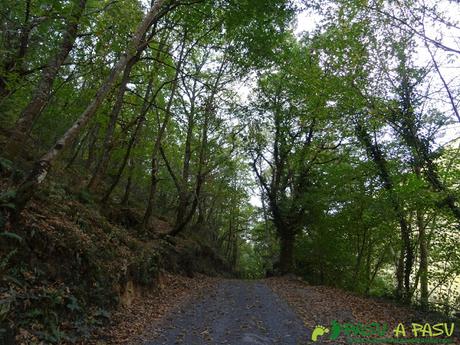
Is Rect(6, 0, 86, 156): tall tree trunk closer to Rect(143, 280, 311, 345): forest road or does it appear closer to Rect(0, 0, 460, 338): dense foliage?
Rect(0, 0, 460, 338): dense foliage

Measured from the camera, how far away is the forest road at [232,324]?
22.8ft

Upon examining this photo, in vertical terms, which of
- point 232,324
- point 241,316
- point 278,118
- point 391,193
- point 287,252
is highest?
point 278,118

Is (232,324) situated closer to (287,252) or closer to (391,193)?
(391,193)

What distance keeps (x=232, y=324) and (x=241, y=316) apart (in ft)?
2.97

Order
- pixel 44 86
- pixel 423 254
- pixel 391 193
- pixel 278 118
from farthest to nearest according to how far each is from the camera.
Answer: pixel 278 118 → pixel 423 254 → pixel 391 193 → pixel 44 86

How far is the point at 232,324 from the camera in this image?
816 centimetres

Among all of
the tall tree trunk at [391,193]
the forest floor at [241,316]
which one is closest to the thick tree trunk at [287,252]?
the forest floor at [241,316]

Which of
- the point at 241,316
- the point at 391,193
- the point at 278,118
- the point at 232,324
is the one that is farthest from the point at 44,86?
the point at 278,118

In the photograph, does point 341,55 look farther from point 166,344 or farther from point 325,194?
point 166,344

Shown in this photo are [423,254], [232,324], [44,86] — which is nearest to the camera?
[44,86]

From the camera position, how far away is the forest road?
6.95 metres

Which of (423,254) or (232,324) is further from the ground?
(423,254)

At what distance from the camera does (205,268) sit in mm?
21484

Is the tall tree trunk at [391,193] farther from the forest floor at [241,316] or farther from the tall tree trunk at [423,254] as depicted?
the forest floor at [241,316]
